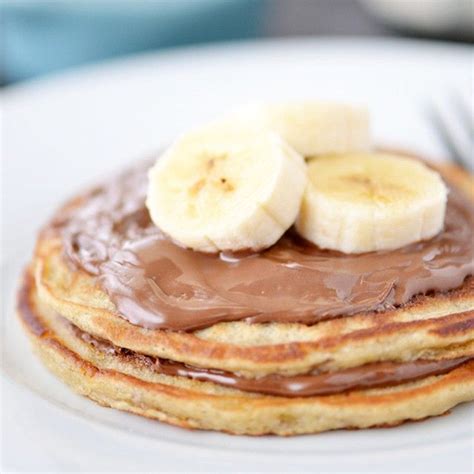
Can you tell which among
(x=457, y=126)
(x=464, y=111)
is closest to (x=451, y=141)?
(x=457, y=126)

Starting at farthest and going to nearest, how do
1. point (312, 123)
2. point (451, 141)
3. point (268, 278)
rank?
point (451, 141) < point (312, 123) < point (268, 278)

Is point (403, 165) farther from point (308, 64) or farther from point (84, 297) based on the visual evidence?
point (308, 64)

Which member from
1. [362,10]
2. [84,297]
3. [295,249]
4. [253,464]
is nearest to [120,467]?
[253,464]

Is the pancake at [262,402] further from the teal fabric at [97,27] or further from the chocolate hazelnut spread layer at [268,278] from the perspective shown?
the teal fabric at [97,27]

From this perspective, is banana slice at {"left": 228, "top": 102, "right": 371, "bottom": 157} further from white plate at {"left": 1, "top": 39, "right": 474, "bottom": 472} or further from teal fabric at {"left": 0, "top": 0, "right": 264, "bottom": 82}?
teal fabric at {"left": 0, "top": 0, "right": 264, "bottom": 82}

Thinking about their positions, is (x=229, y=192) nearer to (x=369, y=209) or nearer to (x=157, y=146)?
(x=369, y=209)

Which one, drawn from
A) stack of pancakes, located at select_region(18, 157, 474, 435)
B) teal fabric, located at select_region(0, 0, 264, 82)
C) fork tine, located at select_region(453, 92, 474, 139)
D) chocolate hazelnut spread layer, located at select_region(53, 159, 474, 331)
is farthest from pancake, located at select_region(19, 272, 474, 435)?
teal fabric, located at select_region(0, 0, 264, 82)

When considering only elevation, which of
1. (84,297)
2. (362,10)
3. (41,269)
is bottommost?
(84,297)
